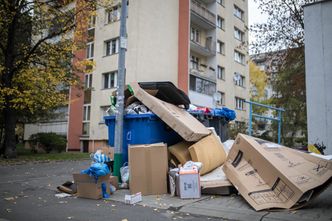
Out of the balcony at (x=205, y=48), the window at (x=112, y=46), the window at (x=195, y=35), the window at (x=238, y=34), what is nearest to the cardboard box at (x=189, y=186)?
the window at (x=112, y=46)

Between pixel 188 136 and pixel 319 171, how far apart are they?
7.44ft

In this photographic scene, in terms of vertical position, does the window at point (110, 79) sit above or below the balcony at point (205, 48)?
below

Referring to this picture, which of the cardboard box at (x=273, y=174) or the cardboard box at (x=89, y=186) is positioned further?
the cardboard box at (x=89, y=186)

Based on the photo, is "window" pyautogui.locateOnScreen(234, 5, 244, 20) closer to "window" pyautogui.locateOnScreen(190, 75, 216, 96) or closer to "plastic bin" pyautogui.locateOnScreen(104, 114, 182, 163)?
"window" pyautogui.locateOnScreen(190, 75, 216, 96)

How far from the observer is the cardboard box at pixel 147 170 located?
242 inches

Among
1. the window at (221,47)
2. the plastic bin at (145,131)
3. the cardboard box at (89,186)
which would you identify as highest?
the window at (221,47)

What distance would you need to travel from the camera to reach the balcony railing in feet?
92.1

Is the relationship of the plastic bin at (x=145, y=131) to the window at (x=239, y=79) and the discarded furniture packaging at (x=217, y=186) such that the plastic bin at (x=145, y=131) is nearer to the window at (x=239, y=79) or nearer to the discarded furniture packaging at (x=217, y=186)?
the discarded furniture packaging at (x=217, y=186)

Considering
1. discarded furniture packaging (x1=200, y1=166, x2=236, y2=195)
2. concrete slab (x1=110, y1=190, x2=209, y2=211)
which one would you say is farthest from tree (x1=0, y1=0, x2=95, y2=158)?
discarded furniture packaging (x1=200, y1=166, x2=236, y2=195)

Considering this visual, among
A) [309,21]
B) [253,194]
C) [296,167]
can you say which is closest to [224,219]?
[253,194]

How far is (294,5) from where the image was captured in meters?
18.0

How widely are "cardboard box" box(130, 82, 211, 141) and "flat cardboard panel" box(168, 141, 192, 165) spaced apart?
39cm

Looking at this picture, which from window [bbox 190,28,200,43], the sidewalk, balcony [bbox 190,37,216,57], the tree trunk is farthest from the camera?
window [bbox 190,28,200,43]

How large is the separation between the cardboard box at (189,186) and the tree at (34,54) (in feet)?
36.0
